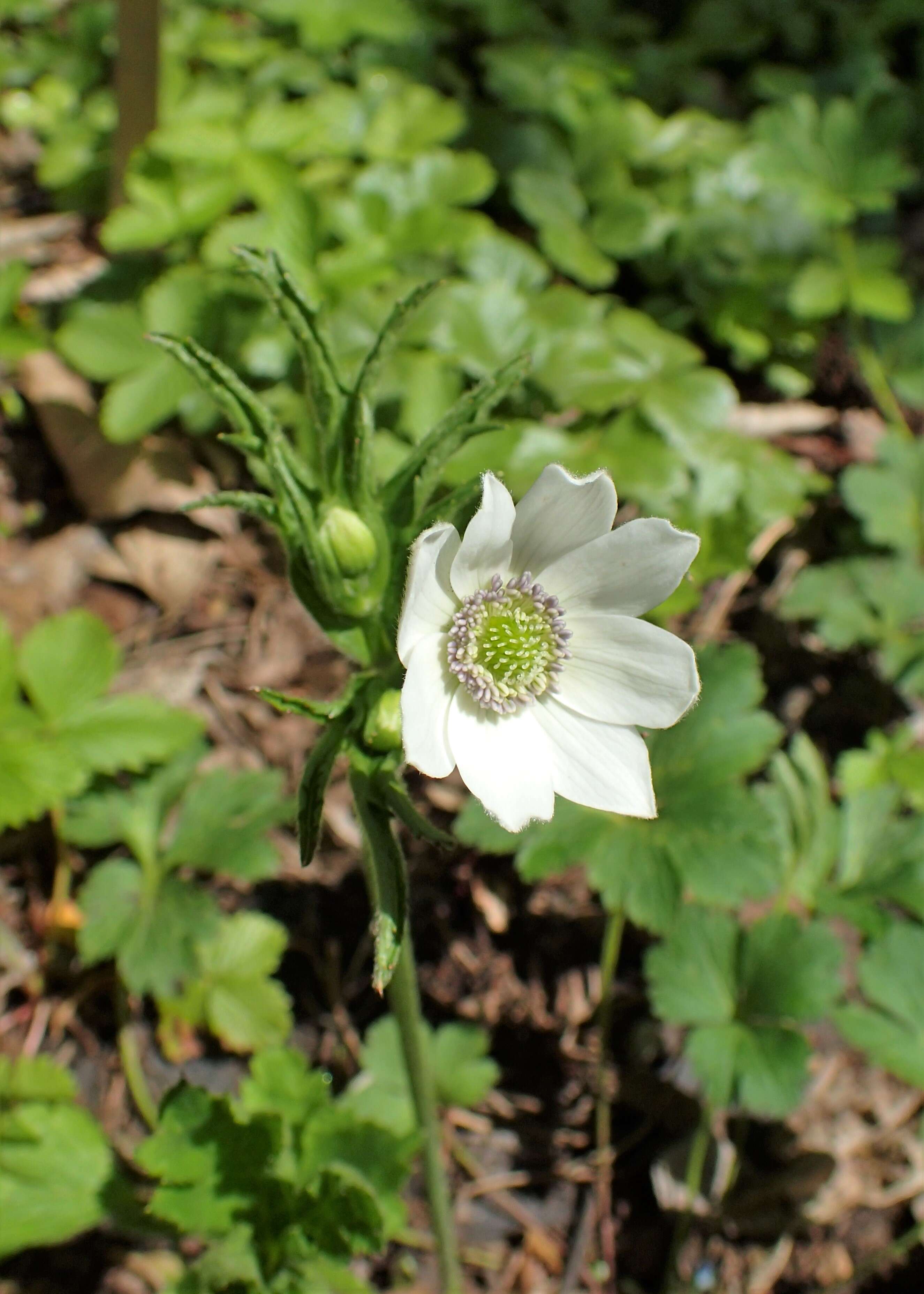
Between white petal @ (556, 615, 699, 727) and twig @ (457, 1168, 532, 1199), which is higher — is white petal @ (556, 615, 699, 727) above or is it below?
above

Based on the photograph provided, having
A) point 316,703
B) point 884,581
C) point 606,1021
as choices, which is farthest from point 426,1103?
point 884,581

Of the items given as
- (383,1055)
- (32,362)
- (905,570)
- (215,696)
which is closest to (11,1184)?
(383,1055)

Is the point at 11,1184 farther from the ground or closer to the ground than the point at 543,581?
closer to the ground

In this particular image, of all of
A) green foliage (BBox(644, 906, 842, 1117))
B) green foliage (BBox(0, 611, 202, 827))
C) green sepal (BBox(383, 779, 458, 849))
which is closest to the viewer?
green sepal (BBox(383, 779, 458, 849))

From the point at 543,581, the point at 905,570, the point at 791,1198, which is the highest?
the point at 543,581

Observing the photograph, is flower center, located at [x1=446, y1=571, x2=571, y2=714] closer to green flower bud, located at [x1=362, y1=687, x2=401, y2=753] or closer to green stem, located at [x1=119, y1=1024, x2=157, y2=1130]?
green flower bud, located at [x1=362, y1=687, x2=401, y2=753]

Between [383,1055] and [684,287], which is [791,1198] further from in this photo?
[684,287]

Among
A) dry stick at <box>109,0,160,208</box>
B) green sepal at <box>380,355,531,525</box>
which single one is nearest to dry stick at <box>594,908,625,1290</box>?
green sepal at <box>380,355,531,525</box>
